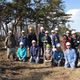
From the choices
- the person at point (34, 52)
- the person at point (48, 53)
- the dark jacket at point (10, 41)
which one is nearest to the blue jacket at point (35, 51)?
the person at point (34, 52)

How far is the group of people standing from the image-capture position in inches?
645

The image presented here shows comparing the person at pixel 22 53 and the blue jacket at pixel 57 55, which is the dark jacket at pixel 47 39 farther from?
the person at pixel 22 53

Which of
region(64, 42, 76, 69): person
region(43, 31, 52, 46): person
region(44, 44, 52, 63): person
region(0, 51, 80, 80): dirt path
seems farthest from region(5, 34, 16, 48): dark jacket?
region(64, 42, 76, 69): person

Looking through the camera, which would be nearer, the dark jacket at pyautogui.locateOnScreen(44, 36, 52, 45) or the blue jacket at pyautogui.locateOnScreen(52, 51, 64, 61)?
the blue jacket at pyautogui.locateOnScreen(52, 51, 64, 61)

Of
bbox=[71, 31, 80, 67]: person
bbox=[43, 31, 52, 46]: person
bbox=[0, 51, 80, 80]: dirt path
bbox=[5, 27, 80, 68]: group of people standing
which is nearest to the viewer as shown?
bbox=[0, 51, 80, 80]: dirt path

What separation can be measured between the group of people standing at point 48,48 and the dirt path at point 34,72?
535mm

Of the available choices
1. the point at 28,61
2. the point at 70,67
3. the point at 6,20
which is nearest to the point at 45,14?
the point at 6,20

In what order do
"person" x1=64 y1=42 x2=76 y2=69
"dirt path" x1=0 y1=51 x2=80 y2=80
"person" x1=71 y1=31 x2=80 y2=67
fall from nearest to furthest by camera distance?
"dirt path" x1=0 y1=51 x2=80 y2=80 → "person" x1=64 y1=42 x2=76 y2=69 → "person" x1=71 y1=31 x2=80 y2=67

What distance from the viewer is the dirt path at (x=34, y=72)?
14.5 meters

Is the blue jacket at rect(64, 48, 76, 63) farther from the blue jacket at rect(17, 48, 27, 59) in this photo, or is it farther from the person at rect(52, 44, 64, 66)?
the blue jacket at rect(17, 48, 27, 59)

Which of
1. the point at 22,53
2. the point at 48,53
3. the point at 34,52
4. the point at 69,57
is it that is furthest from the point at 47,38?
the point at 69,57

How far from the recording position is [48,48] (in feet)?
57.5

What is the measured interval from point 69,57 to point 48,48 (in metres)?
1.56

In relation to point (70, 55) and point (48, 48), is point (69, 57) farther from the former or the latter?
point (48, 48)
